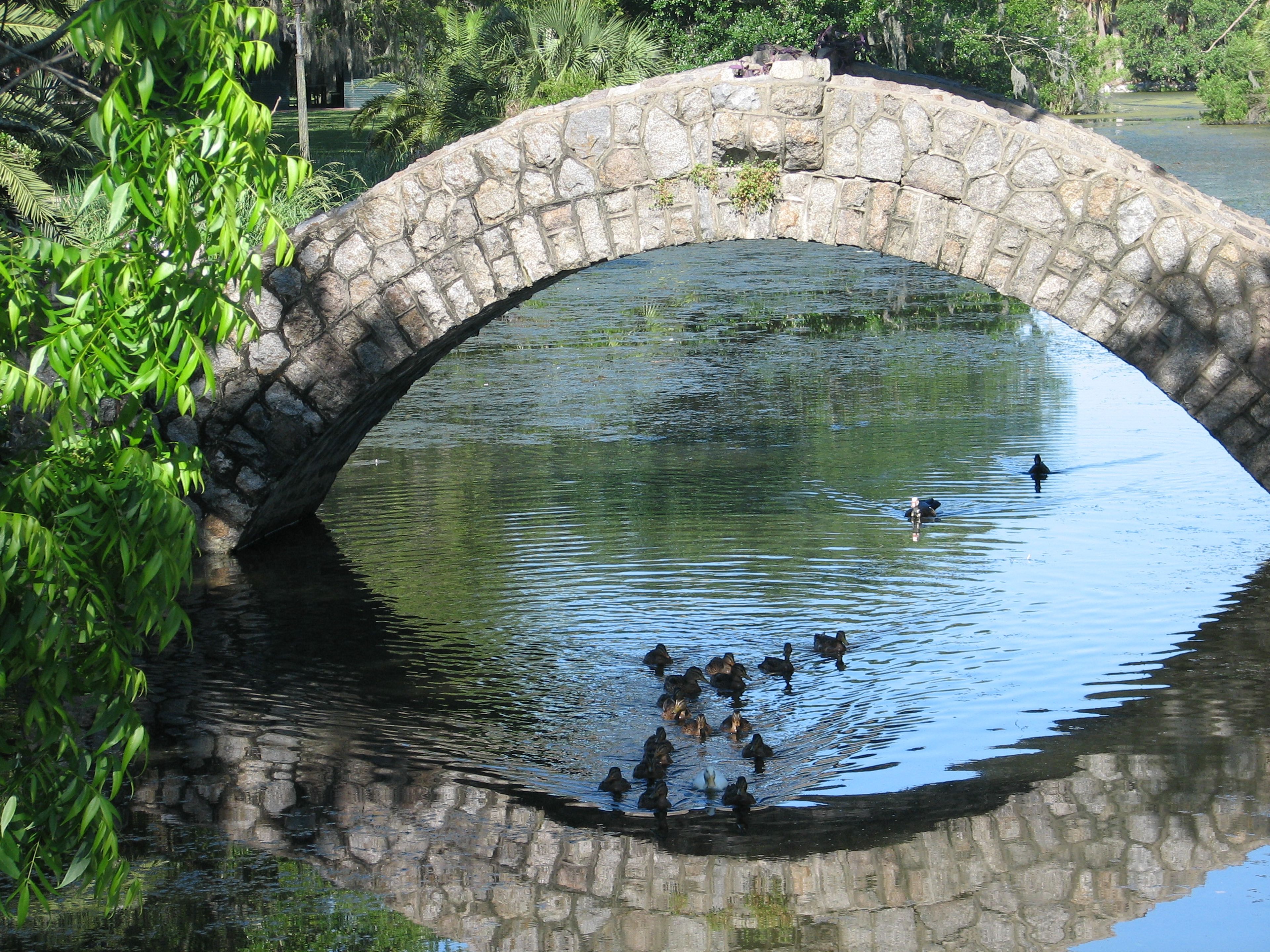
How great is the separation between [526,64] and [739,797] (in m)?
21.0

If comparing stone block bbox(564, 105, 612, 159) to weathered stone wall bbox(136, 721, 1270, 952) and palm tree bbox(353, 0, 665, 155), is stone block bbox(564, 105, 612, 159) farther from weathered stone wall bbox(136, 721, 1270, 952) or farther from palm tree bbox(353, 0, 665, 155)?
palm tree bbox(353, 0, 665, 155)

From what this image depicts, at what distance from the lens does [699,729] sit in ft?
21.3

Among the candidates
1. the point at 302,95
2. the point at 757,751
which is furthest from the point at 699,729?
the point at 302,95

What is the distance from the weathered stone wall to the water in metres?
0.02

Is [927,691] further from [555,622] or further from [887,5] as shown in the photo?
[887,5]

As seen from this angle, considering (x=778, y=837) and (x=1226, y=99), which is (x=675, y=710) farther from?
(x=1226, y=99)

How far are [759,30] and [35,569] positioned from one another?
22.3 metres

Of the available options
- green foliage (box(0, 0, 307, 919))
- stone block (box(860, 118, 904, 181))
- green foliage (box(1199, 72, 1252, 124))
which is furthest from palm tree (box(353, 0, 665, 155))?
green foliage (box(1199, 72, 1252, 124))

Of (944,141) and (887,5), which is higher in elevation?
(887,5)

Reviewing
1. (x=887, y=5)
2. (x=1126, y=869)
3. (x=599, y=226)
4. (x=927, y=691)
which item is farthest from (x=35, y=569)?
(x=887, y=5)

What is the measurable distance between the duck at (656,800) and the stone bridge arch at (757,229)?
11.5 ft

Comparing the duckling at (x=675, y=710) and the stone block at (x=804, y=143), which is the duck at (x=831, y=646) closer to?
the duckling at (x=675, y=710)

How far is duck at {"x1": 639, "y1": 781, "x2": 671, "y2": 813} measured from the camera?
5812 mm

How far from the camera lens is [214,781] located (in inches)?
245
